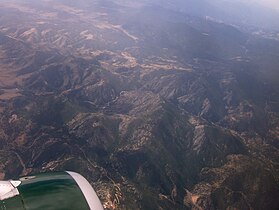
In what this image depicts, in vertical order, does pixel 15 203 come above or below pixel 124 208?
above

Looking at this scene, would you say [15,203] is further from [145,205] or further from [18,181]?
[145,205]

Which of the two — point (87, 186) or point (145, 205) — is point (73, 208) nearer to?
point (87, 186)

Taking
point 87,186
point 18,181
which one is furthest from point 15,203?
point 87,186

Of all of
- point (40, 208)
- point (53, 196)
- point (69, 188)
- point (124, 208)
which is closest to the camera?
point (40, 208)

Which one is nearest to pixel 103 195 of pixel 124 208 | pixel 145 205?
pixel 124 208

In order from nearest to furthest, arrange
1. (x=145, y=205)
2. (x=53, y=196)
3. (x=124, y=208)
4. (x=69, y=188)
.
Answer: (x=53, y=196) < (x=69, y=188) < (x=124, y=208) < (x=145, y=205)

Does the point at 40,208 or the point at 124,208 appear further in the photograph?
the point at 124,208
